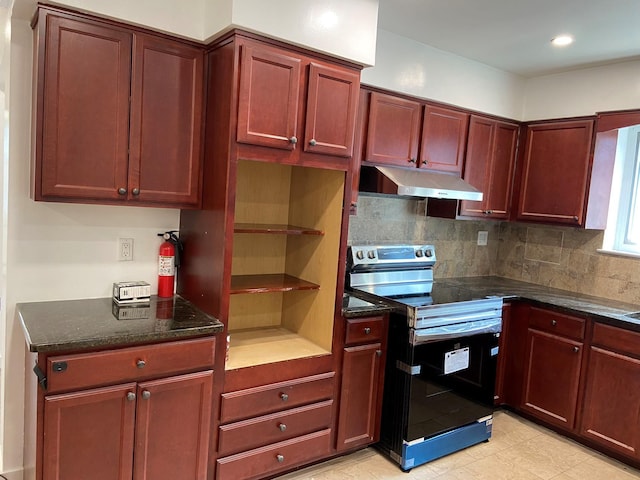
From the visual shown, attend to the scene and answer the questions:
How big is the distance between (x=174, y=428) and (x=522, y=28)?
9.10 ft

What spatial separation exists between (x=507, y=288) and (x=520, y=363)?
560 mm

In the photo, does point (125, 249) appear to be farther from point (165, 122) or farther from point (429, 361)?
point (429, 361)

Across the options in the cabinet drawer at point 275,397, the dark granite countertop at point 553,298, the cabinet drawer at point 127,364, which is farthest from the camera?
the dark granite countertop at point 553,298

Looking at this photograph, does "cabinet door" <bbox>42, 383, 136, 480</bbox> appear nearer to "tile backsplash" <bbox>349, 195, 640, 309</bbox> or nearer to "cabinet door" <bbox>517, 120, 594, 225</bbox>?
"tile backsplash" <bbox>349, 195, 640, 309</bbox>

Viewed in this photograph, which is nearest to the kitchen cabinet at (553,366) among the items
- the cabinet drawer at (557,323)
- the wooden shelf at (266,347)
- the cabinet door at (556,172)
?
the cabinet drawer at (557,323)

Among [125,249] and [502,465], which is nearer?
[125,249]

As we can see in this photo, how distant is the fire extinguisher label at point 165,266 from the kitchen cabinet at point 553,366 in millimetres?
2447

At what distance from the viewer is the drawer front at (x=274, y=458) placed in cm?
221

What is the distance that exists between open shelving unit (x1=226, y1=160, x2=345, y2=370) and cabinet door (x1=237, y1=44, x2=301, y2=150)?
44cm

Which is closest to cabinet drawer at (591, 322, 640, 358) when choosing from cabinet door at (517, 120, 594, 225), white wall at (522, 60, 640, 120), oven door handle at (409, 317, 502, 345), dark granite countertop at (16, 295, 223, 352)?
oven door handle at (409, 317, 502, 345)

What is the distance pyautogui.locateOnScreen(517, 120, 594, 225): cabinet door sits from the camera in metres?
3.36

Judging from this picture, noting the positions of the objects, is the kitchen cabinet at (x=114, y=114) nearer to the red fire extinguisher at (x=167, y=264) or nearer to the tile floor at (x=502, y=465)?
the red fire extinguisher at (x=167, y=264)

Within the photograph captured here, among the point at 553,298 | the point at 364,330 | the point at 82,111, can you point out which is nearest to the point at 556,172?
the point at 553,298

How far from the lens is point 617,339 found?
2.82 meters
